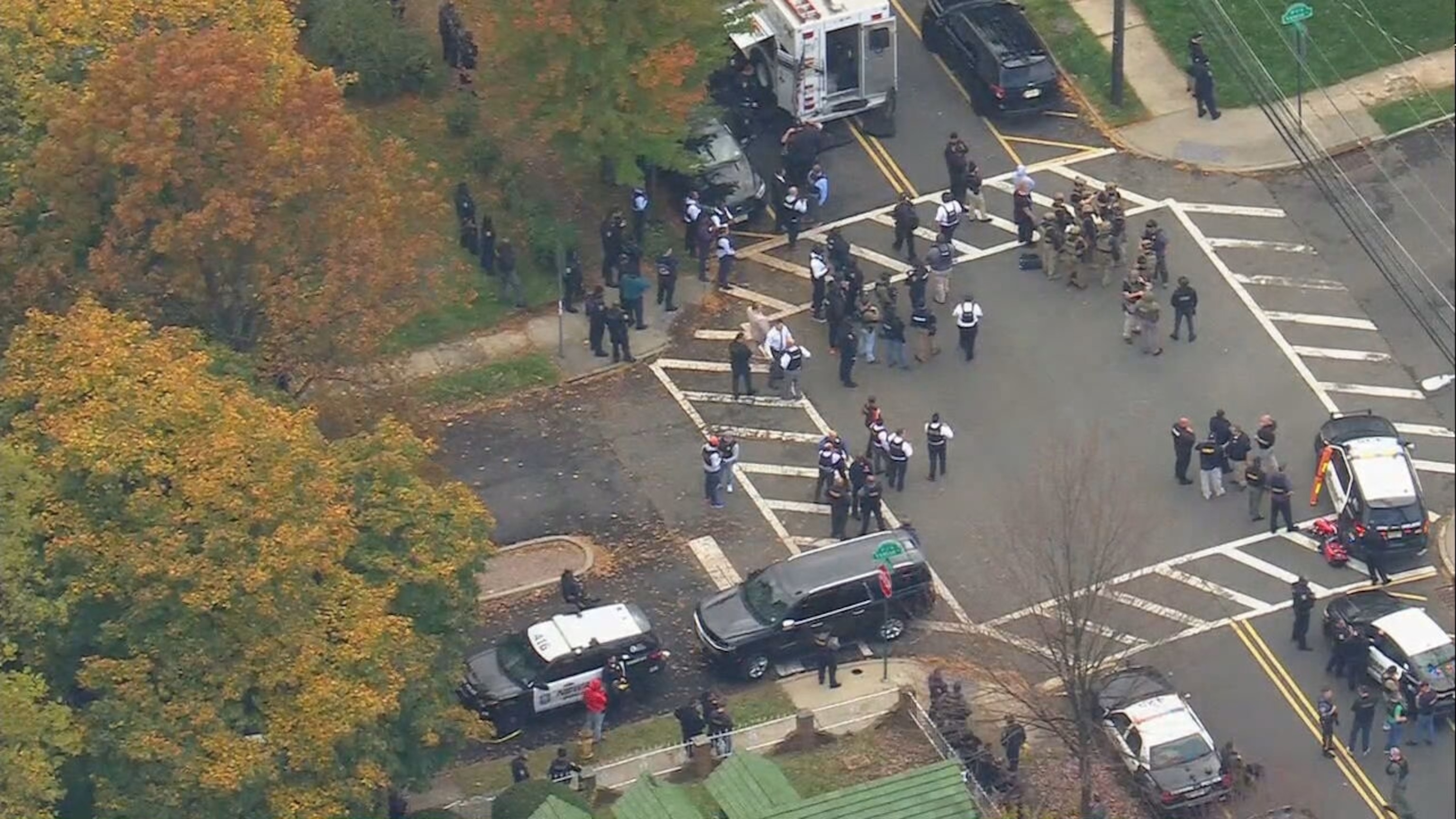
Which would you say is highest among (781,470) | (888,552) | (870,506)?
(888,552)

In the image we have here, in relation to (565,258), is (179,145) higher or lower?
higher

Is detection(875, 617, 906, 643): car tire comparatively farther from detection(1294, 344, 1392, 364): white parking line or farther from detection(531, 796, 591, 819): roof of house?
detection(1294, 344, 1392, 364): white parking line

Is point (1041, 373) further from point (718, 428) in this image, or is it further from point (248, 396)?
point (248, 396)

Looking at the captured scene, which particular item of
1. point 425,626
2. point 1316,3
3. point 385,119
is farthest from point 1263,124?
point 425,626

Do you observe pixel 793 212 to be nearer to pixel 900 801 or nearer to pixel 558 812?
pixel 900 801

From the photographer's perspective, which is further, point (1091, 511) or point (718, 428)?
point (718, 428)

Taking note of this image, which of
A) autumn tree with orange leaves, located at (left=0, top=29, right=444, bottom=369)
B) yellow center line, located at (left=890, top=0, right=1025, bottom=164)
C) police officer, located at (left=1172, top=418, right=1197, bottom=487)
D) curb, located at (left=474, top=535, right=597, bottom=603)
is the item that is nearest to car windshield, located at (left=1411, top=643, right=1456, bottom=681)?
police officer, located at (left=1172, top=418, right=1197, bottom=487)

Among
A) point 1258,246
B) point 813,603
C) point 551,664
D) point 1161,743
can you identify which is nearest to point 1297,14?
point 1258,246
